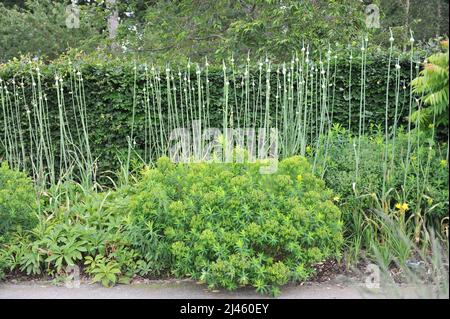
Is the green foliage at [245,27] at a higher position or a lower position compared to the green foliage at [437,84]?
higher

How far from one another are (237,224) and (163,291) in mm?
720

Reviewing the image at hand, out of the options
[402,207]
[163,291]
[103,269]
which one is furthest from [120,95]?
[402,207]

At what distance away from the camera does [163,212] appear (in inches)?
160

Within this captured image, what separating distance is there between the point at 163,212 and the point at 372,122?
330 cm

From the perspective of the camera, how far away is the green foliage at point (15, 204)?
177 inches

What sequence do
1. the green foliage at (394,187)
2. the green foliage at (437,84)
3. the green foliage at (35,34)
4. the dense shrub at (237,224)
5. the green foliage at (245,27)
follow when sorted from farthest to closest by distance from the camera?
the green foliage at (35,34), the green foliage at (245,27), the green foliage at (394,187), the green foliage at (437,84), the dense shrub at (237,224)

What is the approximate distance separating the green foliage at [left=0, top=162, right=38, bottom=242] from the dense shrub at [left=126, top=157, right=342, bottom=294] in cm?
99

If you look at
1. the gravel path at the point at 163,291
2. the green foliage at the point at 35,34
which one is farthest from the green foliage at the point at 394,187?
the green foliage at the point at 35,34

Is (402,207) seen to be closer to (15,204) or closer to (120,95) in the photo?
(15,204)

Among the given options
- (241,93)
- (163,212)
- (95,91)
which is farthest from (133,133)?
(163,212)

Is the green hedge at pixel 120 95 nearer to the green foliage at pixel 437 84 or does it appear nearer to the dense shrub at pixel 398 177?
the dense shrub at pixel 398 177

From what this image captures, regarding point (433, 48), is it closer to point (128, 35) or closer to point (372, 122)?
point (372, 122)

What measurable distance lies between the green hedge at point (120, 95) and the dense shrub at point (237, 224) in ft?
7.74

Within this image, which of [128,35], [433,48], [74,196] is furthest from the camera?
[128,35]
